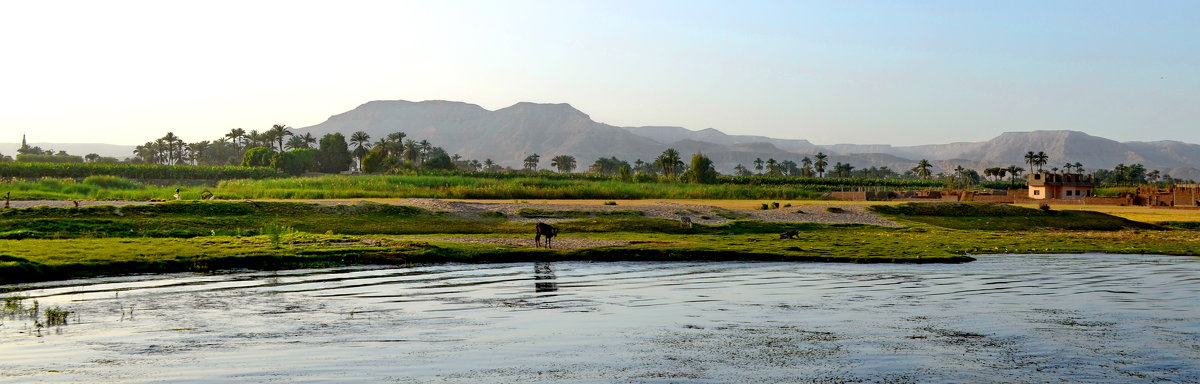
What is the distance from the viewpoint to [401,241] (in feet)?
166

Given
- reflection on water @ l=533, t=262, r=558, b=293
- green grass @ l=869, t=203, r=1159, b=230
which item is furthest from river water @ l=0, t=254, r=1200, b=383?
green grass @ l=869, t=203, r=1159, b=230

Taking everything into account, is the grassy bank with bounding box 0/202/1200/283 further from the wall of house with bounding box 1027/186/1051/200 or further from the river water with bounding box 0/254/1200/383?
the wall of house with bounding box 1027/186/1051/200

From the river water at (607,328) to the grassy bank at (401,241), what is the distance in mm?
4124

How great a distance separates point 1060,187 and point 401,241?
398ft

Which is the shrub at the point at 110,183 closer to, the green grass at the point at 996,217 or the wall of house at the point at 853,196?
the green grass at the point at 996,217

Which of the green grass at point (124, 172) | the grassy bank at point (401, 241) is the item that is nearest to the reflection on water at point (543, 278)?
the grassy bank at point (401, 241)

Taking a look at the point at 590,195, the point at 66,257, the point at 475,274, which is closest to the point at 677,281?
the point at 475,274

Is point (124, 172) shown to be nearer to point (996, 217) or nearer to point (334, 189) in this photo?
point (334, 189)

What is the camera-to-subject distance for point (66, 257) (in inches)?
1528

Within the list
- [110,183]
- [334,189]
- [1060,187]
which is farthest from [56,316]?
[1060,187]

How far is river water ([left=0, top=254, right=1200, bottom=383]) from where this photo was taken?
19219 mm

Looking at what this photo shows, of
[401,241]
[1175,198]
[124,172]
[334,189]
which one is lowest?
[401,241]

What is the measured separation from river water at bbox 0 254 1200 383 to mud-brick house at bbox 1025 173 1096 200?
4437 inches

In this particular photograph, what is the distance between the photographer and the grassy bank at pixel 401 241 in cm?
4103
